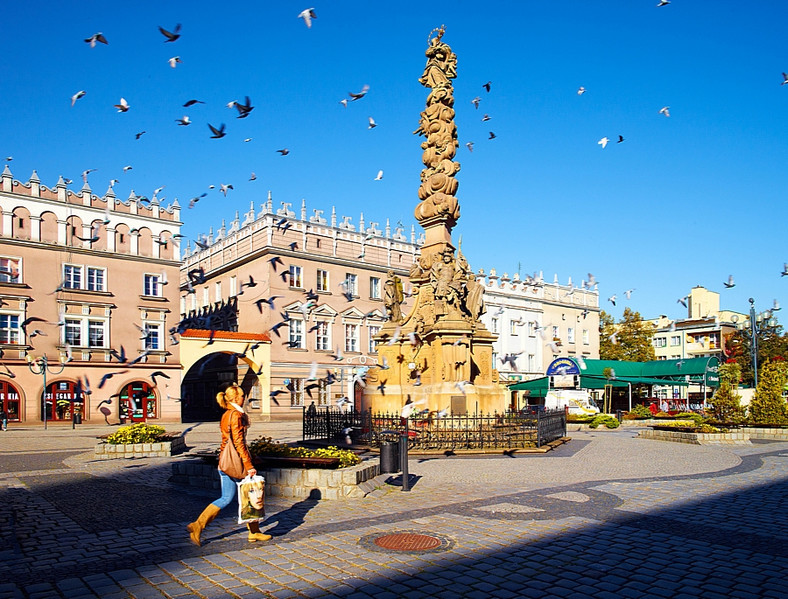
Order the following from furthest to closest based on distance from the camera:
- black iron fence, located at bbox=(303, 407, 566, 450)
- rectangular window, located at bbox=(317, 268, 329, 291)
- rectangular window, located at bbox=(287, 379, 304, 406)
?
1. rectangular window, located at bbox=(317, 268, 329, 291)
2. rectangular window, located at bbox=(287, 379, 304, 406)
3. black iron fence, located at bbox=(303, 407, 566, 450)

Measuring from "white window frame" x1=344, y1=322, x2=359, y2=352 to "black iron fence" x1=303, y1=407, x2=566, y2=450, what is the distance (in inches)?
1251

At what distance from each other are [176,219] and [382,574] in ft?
153

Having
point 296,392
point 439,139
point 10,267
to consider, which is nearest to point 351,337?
point 296,392

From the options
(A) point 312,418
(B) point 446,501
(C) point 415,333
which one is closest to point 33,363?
(A) point 312,418

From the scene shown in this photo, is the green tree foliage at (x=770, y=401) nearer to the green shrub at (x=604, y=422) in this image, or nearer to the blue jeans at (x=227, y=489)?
the green shrub at (x=604, y=422)

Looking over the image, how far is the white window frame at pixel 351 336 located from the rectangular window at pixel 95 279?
1925cm

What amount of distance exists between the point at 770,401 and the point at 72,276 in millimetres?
41747

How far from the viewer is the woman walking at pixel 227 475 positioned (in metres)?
8.11

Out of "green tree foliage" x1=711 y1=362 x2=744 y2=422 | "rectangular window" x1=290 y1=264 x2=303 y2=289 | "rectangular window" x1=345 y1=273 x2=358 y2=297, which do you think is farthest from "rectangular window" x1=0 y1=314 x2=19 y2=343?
"green tree foliage" x1=711 y1=362 x2=744 y2=422

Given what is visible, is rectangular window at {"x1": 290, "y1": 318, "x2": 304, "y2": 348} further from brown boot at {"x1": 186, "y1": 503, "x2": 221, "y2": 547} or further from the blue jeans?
brown boot at {"x1": 186, "y1": 503, "x2": 221, "y2": 547}

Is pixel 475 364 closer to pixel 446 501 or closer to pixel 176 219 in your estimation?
pixel 446 501

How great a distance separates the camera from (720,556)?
7785 millimetres

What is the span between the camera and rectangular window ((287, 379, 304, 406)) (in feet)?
162

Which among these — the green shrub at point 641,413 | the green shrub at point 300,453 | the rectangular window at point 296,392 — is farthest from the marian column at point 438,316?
the rectangular window at point 296,392
